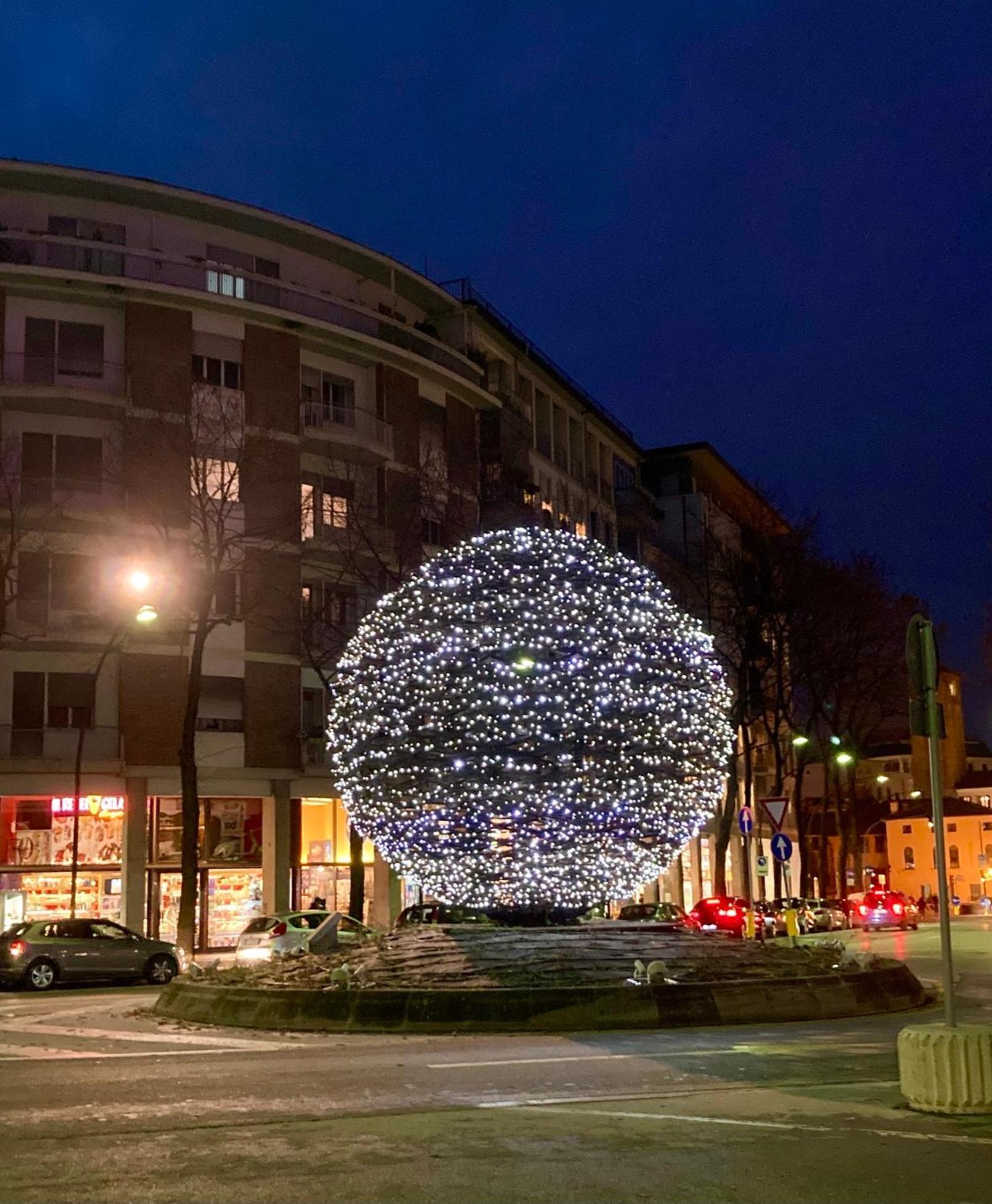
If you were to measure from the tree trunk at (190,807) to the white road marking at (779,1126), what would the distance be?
22.7 metres

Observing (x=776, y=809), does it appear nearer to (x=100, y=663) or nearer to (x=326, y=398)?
(x=100, y=663)

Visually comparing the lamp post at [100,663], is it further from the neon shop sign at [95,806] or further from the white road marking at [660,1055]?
the white road marking at [660,1055]

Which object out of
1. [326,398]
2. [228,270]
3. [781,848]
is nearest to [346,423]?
[326,398]

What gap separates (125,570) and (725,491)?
44847 millimetres

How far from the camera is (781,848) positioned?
2405 cm

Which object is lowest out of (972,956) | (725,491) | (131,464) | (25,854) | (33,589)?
(972,956)

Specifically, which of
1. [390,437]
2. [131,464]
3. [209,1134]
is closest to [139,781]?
[131,464]

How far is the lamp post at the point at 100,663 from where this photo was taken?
100 ft

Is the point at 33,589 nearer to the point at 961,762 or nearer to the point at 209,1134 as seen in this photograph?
the point at 209,1134

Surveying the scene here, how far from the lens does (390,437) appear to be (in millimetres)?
44344

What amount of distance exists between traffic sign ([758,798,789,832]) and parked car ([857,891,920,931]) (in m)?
31.8

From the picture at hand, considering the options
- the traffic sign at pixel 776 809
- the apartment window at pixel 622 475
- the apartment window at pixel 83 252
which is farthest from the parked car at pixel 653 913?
the apartment window at pixel 622 475

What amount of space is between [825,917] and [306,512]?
73.0ft

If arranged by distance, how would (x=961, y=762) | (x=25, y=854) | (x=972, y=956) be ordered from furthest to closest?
1. (x=961, y=762)
2. (x=25, y=854)
3. (x=972, y=956)
